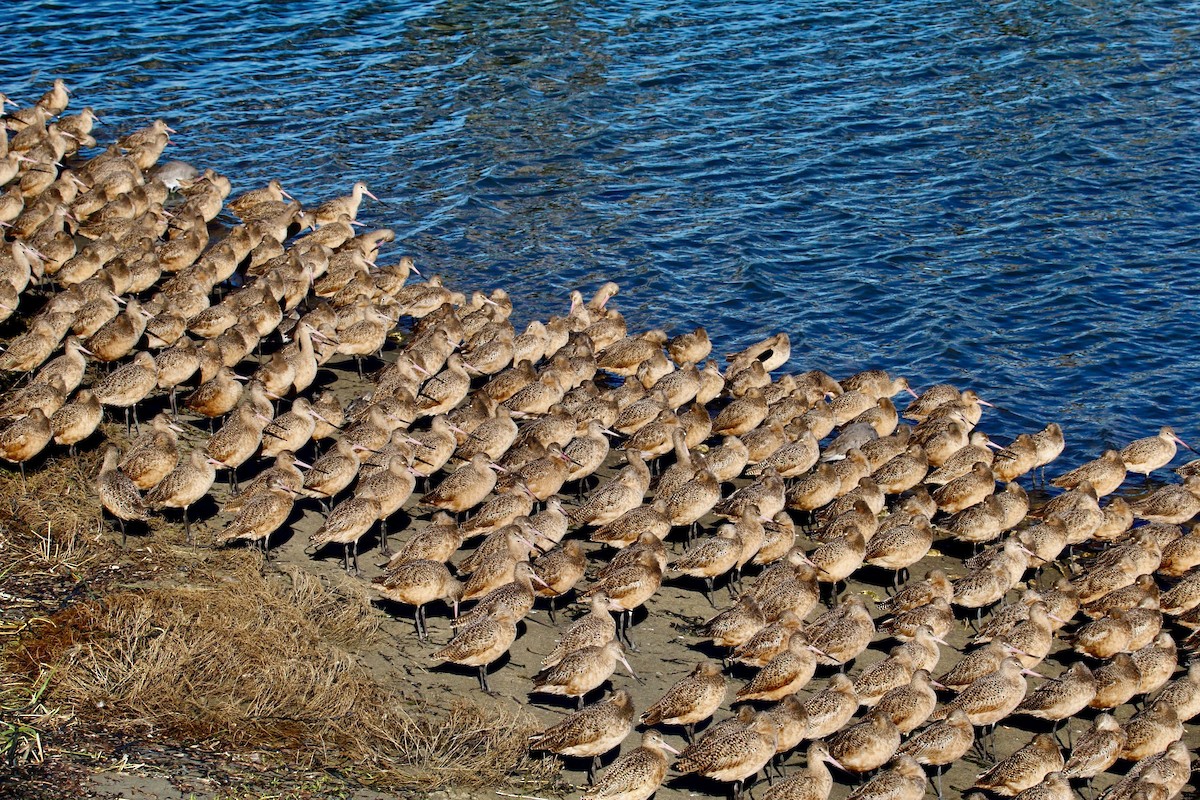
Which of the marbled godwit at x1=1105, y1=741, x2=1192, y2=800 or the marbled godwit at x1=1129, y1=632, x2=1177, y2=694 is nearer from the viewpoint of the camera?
the marbled godwit at x1=1105, y1=741, x2=1192, y2=800

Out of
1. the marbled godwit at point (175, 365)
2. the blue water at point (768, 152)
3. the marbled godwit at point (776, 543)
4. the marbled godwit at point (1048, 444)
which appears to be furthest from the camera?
the blue water at point (768, 152)

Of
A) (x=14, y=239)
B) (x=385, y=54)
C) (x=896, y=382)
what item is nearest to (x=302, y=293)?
(x=14, y=239)

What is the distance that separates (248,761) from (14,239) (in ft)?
37.1

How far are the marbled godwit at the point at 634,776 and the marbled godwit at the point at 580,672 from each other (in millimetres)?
787

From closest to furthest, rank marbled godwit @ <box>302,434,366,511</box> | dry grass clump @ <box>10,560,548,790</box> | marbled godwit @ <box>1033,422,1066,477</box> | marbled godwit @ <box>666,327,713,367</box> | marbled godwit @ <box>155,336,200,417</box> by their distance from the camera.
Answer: dry grass clump @ <box>10,560,548,790</box>
marbled godwit @ <box>302,434,366,511</box>
marbled godwit @ <box>155,336,200,417</box>
marbled godwit @ <box>1033,422,1066,477</box>
marbled godwit @ <box>666,327,713,367</box>

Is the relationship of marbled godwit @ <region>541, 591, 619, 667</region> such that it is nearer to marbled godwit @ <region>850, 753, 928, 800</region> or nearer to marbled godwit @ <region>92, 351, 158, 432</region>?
marbled godwit @ <region>850, 753, 928, 800</region>

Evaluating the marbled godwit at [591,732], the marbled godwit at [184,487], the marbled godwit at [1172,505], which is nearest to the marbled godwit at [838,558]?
the marbled godwit at [591,732]

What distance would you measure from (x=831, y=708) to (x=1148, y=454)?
6489mm

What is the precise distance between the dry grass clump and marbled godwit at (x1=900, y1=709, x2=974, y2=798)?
9.46 feet

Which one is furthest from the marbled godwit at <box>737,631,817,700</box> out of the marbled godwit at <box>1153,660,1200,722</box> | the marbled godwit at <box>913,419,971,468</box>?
the marbled godwit at <box>913,419,971,468</box>

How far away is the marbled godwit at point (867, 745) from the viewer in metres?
10.2

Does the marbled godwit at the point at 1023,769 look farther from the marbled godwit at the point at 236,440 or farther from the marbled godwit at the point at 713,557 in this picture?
the marbled godwit at the point at 236,440

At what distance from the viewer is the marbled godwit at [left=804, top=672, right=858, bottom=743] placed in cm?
1055

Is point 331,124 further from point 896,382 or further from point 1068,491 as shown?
point 1068,491
